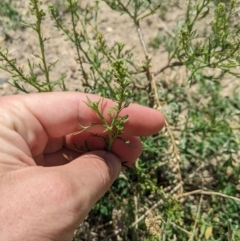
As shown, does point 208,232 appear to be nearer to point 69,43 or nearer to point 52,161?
point 52,161

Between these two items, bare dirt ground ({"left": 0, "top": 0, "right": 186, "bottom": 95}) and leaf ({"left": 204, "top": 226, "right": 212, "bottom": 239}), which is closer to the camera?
leaf ({"left": 204, "top": 226, "right": 212, "bottom": 239})

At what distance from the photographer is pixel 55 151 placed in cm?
221

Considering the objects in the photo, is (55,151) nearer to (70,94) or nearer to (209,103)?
(70,94)

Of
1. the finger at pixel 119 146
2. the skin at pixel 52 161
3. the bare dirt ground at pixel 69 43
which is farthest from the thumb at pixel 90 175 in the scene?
the bare dirt ground at pixel 69 43

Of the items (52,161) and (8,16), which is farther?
(8,16)

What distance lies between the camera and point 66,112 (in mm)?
1993

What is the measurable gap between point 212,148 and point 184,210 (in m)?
0.36

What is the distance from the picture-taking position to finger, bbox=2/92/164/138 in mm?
1958

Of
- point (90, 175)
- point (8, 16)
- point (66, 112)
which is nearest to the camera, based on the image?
point (90, 175)

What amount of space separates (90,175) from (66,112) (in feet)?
1.24

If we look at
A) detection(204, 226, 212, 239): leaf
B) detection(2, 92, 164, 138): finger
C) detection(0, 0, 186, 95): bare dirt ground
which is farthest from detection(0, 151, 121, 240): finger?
detection(0, 0, 186, 95): bare dirt ground

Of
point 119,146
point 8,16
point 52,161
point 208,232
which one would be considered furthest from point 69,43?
→ point 208,232

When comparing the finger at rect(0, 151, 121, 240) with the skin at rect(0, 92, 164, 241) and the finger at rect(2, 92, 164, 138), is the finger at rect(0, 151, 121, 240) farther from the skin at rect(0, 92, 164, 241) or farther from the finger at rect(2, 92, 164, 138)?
the finger at rect(2, 92, 164, 138)

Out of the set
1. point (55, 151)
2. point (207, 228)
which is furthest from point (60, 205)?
point (207, 228)
